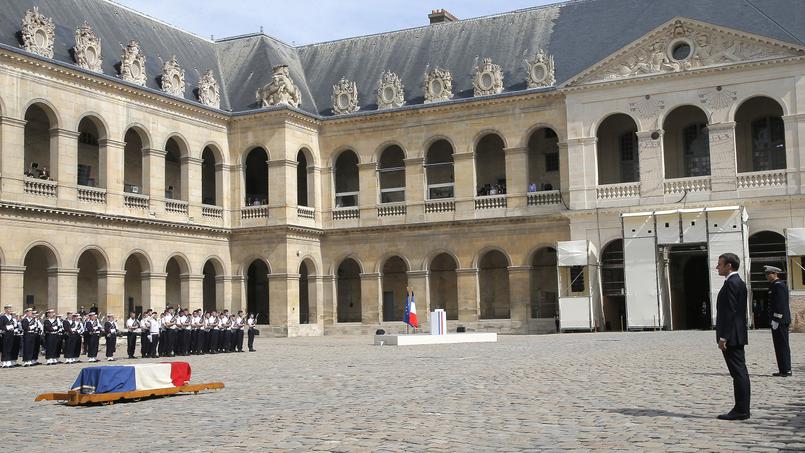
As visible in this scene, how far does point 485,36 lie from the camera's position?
45.8 m

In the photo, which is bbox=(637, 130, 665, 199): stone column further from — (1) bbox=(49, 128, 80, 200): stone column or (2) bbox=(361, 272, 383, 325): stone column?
(1) bbox=(49, 128, 80, 200): stone column

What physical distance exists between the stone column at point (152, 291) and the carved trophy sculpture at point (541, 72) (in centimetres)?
1717

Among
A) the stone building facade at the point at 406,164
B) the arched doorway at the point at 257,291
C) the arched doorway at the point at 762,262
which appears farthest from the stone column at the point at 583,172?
the arched doorway at the point at 257,291

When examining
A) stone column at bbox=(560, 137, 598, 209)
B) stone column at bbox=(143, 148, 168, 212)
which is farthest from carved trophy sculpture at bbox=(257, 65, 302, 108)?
stone column at bbox=(560, 137, 598, 209)

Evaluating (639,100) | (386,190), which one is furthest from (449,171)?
(639,100)

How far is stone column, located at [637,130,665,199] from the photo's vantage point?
39406 mm

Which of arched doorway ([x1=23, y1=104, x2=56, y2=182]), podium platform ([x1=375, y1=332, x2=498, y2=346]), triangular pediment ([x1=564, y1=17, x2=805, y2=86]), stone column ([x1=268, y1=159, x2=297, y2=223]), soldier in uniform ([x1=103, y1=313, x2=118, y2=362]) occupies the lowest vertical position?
podium platform ([x1=375, y1=332, x2=498, y2=346])

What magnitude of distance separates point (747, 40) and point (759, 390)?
27443mm

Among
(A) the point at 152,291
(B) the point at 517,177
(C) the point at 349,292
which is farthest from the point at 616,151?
(A) the point at 152,291

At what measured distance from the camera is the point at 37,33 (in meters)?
34.2

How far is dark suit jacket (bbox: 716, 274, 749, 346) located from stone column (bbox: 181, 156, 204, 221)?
32.8 metres

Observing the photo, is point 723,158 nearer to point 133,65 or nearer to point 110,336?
point 133,65

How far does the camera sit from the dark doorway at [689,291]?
41.0 m

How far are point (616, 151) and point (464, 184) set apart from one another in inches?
260
